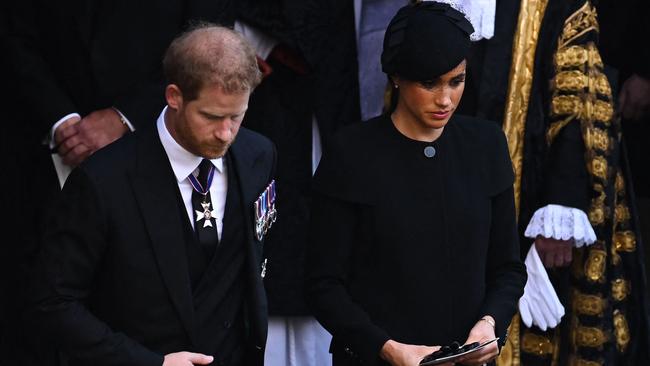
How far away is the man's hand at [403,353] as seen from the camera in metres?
3.69

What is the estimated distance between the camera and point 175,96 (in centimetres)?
355

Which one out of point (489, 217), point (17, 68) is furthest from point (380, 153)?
point (17, 68)

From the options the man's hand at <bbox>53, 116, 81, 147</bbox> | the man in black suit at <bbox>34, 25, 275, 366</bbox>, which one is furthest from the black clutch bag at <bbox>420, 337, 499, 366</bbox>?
the man's hand at <bbox>53, 116, 81, 147</bbox>

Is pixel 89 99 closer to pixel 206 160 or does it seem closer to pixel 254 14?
pixel 254 14

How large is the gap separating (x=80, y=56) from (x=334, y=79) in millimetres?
942

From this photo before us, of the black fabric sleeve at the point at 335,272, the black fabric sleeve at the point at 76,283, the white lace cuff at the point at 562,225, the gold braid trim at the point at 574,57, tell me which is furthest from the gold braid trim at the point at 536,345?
the black fabric sleeve at the point at 76,283

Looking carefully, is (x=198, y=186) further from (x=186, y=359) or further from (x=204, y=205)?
(x=186, y=359)

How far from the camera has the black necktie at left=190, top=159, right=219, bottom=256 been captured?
3664 millimetres

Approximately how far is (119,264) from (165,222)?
0.16 m

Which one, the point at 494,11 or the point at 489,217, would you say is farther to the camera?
the point at 494,11

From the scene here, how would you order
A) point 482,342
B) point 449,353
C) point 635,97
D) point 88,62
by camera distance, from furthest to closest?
point 635,97, point 88,62, point 482,342, point 449,353

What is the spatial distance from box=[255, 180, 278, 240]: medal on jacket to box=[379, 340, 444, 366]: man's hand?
465mm

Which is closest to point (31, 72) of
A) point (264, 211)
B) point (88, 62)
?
point (88, 62)

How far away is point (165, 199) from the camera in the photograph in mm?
3604
